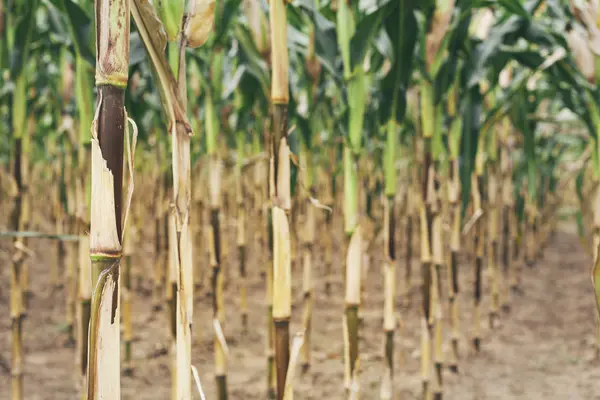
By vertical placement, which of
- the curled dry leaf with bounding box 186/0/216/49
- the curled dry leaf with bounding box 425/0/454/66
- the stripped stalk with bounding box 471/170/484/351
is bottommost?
the stripped stalk with bounding box 471/170/484/351

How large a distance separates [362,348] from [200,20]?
2052 mm

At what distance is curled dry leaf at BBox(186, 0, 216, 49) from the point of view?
640 mm

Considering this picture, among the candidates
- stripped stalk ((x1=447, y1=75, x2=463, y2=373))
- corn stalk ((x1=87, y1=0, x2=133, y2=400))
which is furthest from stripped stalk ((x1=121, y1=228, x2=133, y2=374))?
corn stalk ((x1=87, y1=0, x2=133, y2=400))

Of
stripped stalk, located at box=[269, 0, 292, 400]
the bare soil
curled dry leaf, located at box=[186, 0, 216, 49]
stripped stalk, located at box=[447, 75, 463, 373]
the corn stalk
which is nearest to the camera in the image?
the corn stalk

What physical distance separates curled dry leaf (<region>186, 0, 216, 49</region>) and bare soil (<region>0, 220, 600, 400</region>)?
158 cm

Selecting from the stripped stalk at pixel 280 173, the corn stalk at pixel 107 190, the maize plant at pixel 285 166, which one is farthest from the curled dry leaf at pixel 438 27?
the corn stalk at pixel 107 190

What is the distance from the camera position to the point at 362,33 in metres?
1.07

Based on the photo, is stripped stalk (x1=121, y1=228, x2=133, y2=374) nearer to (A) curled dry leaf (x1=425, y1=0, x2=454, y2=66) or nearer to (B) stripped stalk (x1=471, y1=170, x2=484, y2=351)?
(B) stripped stalk (x1=471, y1=170, x2=484, y2=351)

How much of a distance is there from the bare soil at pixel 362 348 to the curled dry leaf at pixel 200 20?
158cm

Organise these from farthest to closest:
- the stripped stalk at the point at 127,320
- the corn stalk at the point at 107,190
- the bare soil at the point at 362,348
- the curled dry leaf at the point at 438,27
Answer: the stripped stalk at the point at 127,320 < the bare soil at the point at 362,348 < the curled dry leaf at the point at 438,27 < the corn stalk at the point at 107,190

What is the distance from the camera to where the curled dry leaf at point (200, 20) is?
0.64m

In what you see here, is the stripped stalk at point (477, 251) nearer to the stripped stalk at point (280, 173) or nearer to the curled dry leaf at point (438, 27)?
the curled dry leaf at point (438, 27)

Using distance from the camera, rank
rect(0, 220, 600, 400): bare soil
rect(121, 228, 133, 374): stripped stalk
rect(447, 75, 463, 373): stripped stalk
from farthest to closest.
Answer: rect(121, 228, 133, 374): stripped stalk → rect(0, 220, 600, 400): bare soil → rect(447, 75, 463, 373): stripped stalk

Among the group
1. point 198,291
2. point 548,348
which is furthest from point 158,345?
point 548,348
